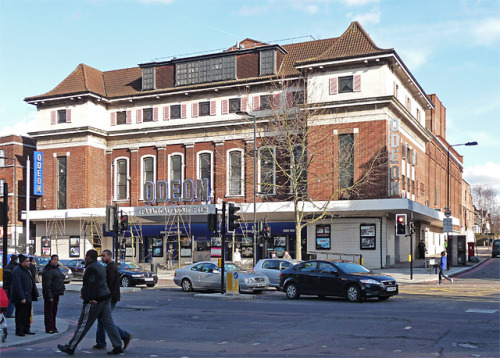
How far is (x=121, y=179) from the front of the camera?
2077 inches

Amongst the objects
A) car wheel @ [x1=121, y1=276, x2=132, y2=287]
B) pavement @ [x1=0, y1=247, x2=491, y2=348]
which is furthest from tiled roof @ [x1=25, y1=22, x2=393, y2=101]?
car wheel @ [x1=121, y1=276, x2=132, y2=287]

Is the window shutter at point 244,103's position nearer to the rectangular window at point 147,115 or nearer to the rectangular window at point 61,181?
the rectangular window at point 147,115

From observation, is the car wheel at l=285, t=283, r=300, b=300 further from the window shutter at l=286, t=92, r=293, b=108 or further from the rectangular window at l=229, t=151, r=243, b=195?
the rectangular window at l=229, t=151, r=243, b=195

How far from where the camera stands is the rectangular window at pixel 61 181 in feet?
172

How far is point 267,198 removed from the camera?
152 ft

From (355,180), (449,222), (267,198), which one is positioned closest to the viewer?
(449,222)

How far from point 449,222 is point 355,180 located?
274 inches

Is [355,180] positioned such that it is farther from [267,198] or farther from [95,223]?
[95,223]

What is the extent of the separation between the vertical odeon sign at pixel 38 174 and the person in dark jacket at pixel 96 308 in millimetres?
43756

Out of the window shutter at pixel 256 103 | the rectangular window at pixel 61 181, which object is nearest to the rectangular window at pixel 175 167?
the window shutter at pixel 256 103

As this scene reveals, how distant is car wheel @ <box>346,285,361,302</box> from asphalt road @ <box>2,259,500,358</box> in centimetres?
38

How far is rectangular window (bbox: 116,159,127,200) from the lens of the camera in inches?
2069

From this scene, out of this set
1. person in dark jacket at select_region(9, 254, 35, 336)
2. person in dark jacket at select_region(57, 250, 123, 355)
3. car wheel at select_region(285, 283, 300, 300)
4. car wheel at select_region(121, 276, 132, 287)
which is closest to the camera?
person in dark jacket at select_region(57, 250, 123, 355)

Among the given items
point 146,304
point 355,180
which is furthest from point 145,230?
point 146,304
